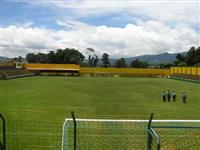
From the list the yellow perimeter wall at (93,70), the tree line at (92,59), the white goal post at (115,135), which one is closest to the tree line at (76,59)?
the tree line at (92,59)

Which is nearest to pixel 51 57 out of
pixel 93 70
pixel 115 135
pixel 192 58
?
pixel 93 70

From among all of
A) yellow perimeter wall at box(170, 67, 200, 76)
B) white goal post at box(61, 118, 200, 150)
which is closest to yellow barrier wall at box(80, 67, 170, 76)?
yellow perimeter wall at box(170, 67, 200, 76)

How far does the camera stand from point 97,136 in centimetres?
1539

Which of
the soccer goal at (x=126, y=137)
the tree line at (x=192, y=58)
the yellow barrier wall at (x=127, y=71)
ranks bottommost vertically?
the yellow barrier wall at (x=127, y=71)

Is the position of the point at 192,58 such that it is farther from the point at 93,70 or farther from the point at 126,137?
the point at 126,137

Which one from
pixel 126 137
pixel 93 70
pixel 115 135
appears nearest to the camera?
pixel 126 137

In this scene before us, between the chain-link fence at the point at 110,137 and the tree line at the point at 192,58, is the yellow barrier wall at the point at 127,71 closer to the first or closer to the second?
the tree line at the point at 192,58

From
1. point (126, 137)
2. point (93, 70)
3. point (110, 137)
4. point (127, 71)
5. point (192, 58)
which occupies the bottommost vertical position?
point (127, 71)

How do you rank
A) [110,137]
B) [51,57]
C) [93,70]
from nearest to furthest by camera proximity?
[110,137] < [93,70] < [51,57]

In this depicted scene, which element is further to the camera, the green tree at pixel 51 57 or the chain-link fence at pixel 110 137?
the green tree at pixel 51 57

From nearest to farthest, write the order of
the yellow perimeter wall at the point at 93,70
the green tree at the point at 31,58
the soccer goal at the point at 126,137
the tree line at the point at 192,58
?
the soccer goal at the point at 126,137, the yellow perimeter wall at the point at 93,70, the tree line at the point at 192,58, the green tree at the point at 31,58

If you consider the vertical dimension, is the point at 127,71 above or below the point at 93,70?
below

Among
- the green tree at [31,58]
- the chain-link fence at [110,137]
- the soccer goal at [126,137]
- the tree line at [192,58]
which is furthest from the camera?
the green tree at [31,58]

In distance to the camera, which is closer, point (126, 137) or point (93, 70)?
point (126, 137)
